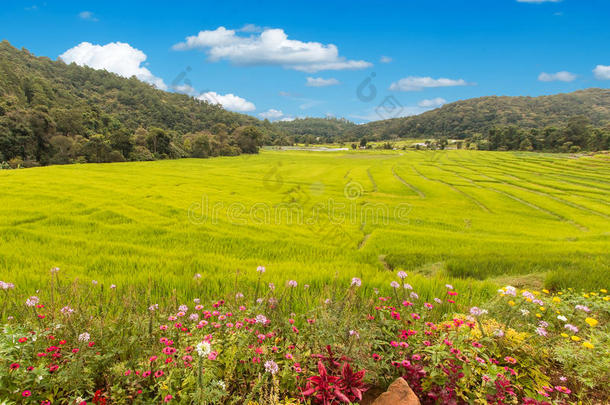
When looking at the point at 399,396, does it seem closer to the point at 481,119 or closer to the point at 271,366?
the point at 271,366

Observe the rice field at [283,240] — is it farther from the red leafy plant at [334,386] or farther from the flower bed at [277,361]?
the red leafy plant at [334,386]

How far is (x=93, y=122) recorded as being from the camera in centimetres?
7438

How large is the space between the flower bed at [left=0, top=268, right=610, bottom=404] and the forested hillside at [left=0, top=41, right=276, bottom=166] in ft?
206

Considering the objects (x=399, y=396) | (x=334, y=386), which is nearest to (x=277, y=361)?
(x=334, y=386)

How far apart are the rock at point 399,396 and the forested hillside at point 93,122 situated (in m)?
64.6

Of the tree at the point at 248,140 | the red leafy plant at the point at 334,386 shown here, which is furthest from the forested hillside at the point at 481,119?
the red leafy plant at the point at 334,386

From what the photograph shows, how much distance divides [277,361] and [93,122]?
93.1 metres

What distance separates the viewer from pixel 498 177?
116 ft

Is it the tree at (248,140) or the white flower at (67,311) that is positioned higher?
the tree at (248,140)

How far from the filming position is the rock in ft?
7.71

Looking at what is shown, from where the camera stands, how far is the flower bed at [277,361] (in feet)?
7.57

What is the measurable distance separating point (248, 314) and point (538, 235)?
13.9 meters

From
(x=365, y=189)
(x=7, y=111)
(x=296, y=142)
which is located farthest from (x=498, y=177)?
(x=296, y=142)

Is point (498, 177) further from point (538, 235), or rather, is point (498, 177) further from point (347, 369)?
point (347, 369)
